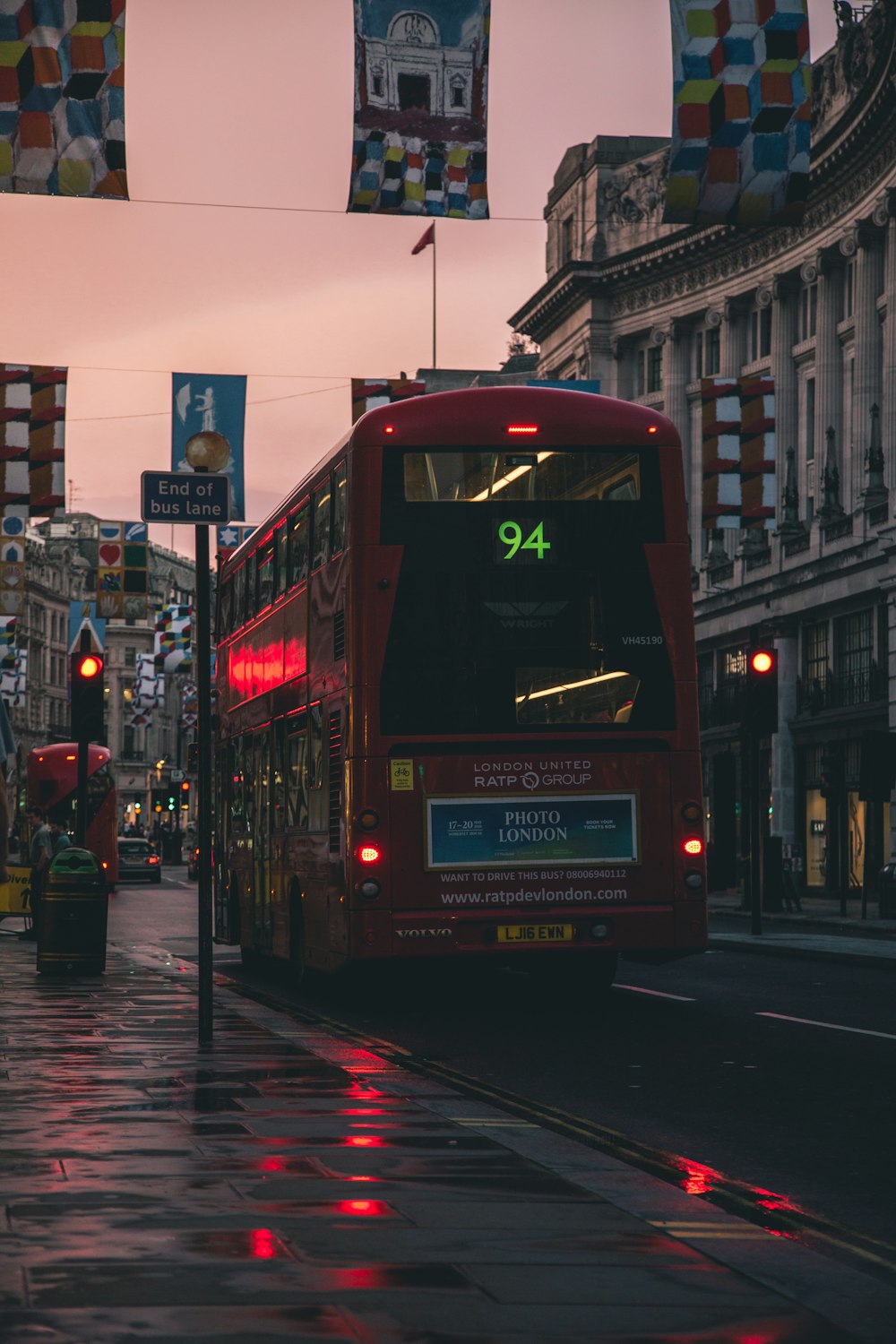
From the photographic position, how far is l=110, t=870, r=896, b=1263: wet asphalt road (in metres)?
9.38

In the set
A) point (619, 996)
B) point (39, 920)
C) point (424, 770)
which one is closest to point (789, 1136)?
point (424, 770)

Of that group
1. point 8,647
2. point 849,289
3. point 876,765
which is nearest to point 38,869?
point 876,765

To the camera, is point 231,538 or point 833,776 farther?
point 833,776

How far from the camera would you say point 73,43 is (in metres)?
19.4

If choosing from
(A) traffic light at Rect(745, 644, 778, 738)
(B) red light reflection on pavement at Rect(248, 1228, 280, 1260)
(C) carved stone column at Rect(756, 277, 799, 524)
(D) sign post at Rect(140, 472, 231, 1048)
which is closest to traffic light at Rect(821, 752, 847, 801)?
(A) traffic light at Rect(745, 644, 778, 738)

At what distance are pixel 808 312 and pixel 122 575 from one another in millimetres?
21338

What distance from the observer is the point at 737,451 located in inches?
1511

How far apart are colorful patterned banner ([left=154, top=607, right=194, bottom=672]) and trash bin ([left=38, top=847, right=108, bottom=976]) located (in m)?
43.2

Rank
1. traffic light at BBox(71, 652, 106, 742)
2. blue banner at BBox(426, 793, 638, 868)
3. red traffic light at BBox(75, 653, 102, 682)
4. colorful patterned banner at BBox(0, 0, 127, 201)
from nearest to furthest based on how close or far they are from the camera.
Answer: blue banner at BBox(426, 793, 638, 868)
colorful patterned banner at BBox(0, 0, 127, 201)
red traffic light at BBox(75, 653, 102, 682)
traffic light at BBox(71, 652, 106, 742)

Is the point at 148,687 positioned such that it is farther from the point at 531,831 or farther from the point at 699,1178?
the point at 699,1178

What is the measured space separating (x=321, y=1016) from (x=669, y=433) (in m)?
5.30

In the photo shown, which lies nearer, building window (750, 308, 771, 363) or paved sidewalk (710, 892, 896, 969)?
paved sidewalk (710, 892, 896, 969)

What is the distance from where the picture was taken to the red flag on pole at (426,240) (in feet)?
175

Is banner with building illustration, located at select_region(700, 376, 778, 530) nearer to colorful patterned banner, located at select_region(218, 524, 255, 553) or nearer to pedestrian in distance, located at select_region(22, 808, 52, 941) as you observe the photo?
colorful patterned banner, located at select_region(218, 524, 255, 553)
